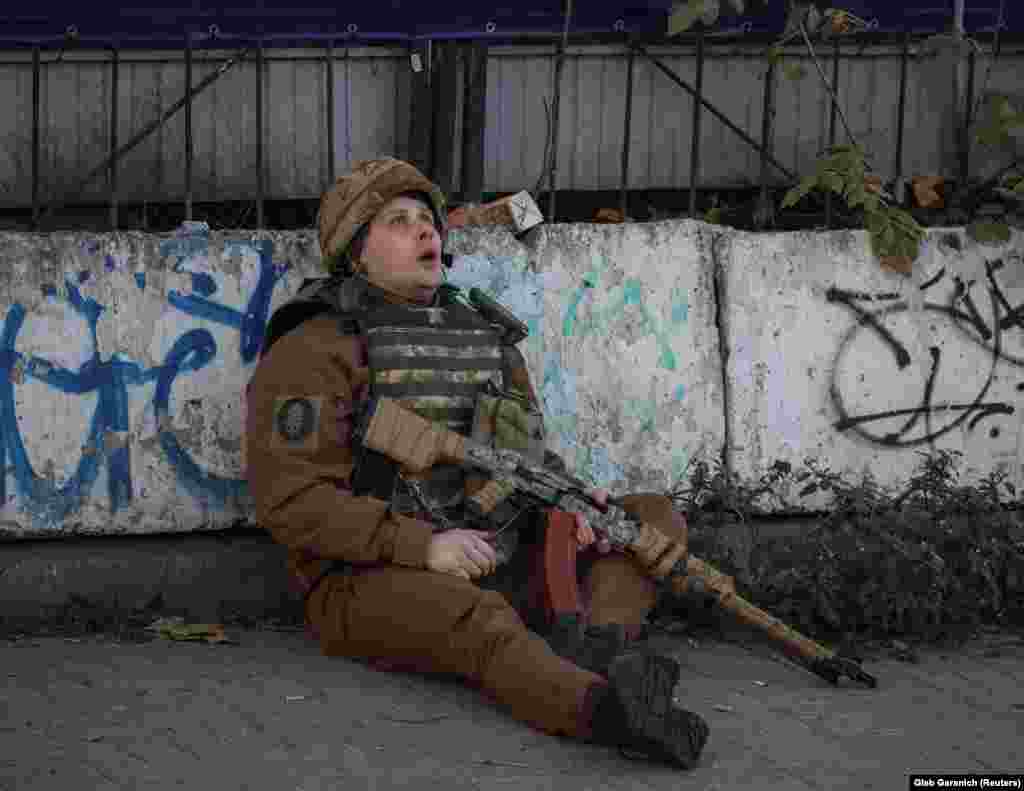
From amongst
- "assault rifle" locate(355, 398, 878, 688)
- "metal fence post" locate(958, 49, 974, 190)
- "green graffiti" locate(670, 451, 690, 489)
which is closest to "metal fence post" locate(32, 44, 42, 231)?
"assault rifle" locate(355, 398, 878, 688)

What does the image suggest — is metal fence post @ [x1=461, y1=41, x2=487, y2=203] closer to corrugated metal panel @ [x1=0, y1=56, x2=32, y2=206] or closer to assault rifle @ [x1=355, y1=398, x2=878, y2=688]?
corrugated metal panel @ [x1=0, y1=56, x2=32, y2=206]

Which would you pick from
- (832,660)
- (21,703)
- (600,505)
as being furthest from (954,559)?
(21,703)

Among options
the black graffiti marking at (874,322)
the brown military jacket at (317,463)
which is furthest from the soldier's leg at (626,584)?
the black graffiti marking at (874,322)

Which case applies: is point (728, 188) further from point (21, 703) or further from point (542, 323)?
point (21, 703)

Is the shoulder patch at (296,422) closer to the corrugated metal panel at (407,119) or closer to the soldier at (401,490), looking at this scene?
the soldier at (401,490)

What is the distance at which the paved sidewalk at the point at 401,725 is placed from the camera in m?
3.88

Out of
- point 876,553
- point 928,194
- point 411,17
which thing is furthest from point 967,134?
point 411,17

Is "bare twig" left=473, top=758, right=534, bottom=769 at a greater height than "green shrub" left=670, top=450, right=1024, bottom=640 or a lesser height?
lesser

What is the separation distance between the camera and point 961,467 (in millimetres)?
5742

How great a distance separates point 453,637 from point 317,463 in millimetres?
619

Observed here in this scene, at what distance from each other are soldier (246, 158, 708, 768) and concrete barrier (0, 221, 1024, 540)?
41cm

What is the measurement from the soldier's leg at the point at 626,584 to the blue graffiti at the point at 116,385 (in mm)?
1189

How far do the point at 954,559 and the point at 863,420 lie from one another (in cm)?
59

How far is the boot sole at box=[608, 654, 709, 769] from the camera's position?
12.7ft
